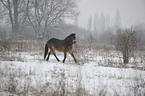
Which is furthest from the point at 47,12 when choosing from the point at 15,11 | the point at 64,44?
the point at 64,44

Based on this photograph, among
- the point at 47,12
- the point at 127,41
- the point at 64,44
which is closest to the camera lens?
the point at 64,44

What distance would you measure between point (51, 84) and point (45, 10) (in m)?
18.2

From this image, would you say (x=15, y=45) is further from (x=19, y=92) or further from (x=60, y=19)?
(x=19, y=92)

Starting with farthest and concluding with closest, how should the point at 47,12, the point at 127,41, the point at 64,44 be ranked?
the point at 47,12, the point at 127,41, the point at 64,44

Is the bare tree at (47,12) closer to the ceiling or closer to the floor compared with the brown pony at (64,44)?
closer to the ceiling

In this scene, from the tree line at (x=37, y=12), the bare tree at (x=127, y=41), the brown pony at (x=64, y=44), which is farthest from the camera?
the tree line at (x=37, y=12)

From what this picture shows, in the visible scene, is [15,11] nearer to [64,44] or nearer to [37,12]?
[37,12]

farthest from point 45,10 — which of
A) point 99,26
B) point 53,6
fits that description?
point 99,26

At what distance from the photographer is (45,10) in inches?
758

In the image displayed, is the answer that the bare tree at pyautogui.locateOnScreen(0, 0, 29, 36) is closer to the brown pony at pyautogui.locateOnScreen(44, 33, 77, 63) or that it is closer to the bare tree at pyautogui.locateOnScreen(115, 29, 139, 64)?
the brown pony at pyautogui.locateOnScreen(44, 33, 77, 63)

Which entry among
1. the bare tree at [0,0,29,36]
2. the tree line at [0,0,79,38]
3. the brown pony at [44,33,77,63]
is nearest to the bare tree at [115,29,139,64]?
the brown pony at [44,33,77,63]

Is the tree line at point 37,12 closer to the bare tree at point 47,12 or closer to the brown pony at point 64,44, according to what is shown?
the bare tree at point 47,12

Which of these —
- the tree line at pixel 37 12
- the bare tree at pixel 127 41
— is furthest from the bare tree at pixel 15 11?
the bare tree at pixel 127 41

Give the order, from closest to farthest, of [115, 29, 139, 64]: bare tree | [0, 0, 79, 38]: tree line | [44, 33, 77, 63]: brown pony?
[44, 33, 77, 63]: brown pony, [115, 29, 139, 64]: bare tree, [0, 0, 79, 38]: tree line
